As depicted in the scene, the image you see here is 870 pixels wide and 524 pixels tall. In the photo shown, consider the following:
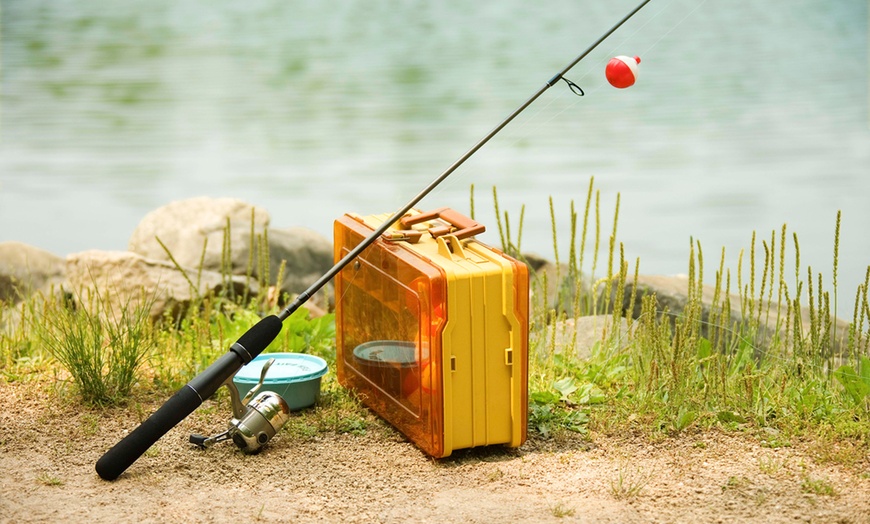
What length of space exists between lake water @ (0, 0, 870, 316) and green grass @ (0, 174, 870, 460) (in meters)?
2.61

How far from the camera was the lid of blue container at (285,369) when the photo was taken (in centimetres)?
424

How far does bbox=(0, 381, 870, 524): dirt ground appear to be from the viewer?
136 inches

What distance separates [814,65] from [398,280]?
9.49 metres

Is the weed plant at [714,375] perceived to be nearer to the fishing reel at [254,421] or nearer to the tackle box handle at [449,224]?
the tackle box handle at [449,224]

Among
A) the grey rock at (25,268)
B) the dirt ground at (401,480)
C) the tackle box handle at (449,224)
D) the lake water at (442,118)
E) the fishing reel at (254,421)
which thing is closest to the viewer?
the dirt ground at (401,480)

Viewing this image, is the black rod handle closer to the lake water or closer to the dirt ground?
the dirt ground

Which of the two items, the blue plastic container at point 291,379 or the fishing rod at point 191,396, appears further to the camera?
the blue plastic container at point 291,379

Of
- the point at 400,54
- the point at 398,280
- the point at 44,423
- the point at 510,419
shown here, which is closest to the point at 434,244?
the point at 398,280

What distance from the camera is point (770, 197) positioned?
8.93 meters

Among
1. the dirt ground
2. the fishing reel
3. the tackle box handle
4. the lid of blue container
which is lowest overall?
the dirt ground

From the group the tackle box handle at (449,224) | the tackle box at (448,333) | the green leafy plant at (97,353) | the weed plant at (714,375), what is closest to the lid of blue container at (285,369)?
the tackle box at (448,333)

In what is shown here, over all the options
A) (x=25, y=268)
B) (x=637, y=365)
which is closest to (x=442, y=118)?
(x=25, y=268)

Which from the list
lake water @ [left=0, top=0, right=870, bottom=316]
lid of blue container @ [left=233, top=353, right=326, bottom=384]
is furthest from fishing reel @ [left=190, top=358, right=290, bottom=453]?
lake water @ [left=0, top=0, right=870, bottom=316]

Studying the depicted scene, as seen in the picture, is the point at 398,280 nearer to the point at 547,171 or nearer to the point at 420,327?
the point at 420,327
